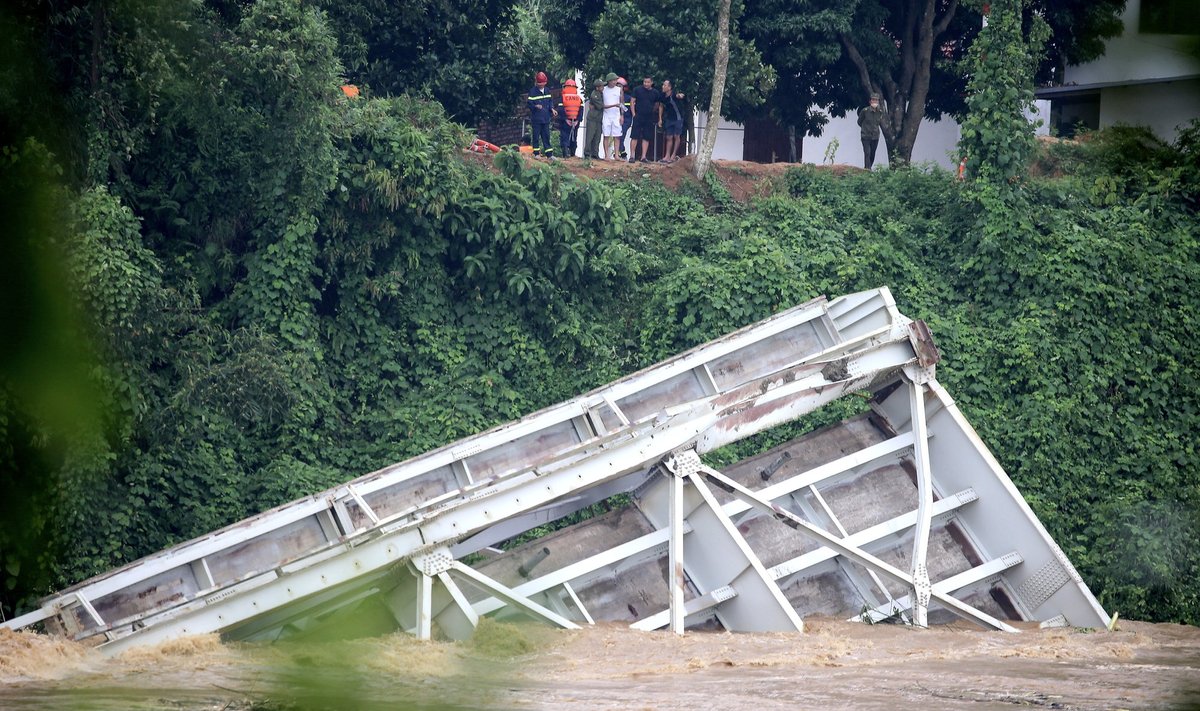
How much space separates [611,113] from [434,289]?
6.07m

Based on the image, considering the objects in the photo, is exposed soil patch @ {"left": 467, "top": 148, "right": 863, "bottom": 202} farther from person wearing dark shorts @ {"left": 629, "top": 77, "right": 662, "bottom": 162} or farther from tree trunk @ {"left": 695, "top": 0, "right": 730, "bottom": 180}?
person wearing dark shorts @ {"left": 629, "top": 77, "right": 662, "bottom": 162}

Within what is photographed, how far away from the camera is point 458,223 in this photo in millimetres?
15539

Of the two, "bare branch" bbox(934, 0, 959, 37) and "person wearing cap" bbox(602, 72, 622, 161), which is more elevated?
"bare branch" bbox(934, 0, 959, 37)

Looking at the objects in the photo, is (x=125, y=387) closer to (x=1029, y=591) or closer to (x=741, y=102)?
(x=1029, y=591)

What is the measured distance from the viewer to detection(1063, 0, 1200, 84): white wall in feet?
4.17

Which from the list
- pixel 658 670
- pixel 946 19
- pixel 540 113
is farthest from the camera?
pixel 946 19

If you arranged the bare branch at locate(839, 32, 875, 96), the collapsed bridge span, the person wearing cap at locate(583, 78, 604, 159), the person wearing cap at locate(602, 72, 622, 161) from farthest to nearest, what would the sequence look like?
the bare branch at locate(839, 32, 875, 96), the person wearing cap at locate(583, 78, 604, 159), the person wearing cap at locate(602, 72, 622, 161), the collapsed bridge span

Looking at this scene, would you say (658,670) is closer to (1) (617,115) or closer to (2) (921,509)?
(2) (921,509)

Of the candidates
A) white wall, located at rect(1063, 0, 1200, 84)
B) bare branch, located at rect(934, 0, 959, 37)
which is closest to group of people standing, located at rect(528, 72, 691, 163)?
bare branch, located at rect(934, 0, 959, 37)

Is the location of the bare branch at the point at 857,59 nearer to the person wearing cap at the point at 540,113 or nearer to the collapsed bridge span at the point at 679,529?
the person wearing cap at the point at 540,113

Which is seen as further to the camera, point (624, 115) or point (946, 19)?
point (624, 115)

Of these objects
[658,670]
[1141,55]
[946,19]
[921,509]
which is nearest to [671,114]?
[946,19]

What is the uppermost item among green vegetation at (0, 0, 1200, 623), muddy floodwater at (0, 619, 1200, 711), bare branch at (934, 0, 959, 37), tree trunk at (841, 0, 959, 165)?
bare branch at (934, 0, 959, 37)

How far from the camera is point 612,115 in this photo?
66.4 ft
